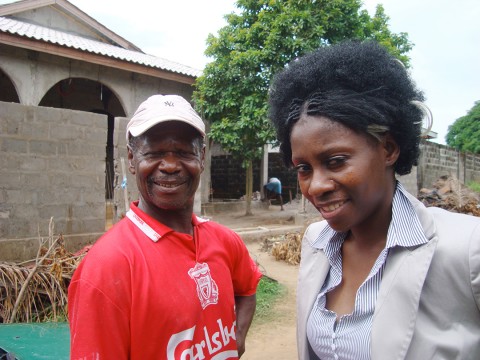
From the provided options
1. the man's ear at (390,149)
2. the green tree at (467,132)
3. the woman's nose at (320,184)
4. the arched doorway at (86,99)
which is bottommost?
the woman's nose at (320,184)

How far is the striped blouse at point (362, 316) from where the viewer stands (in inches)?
50.0

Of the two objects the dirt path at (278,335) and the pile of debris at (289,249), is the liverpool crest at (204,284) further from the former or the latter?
the pile of debris at (289,249)

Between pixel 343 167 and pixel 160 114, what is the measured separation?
676 mm

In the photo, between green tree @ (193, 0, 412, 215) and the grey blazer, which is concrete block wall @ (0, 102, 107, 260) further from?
green tree @ (193, 0, 412, 215)

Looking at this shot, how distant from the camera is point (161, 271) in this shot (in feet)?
4.53

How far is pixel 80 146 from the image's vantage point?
575cm

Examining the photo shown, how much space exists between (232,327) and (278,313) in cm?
354

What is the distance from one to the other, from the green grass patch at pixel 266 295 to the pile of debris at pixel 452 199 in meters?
5.44

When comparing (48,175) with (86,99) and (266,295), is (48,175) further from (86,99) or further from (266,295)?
(86,99)

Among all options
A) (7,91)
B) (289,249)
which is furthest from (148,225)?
(7,91)

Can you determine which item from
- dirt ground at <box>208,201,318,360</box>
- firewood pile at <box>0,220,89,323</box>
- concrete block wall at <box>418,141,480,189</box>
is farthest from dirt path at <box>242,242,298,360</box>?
concrete block wall at <box>418,141,480,189</box>

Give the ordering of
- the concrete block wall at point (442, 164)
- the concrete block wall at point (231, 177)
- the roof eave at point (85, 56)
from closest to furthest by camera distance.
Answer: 1. the roof eave at point (85, 56)
2. the concrete block wall at point (442, 164)
3. the concrete block wall at point (231, 177)

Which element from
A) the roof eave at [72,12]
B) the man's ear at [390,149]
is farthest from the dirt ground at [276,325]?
the roof eave at [72,12]

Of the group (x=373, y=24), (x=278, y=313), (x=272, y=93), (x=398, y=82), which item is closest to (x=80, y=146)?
(x=278, y=313)
